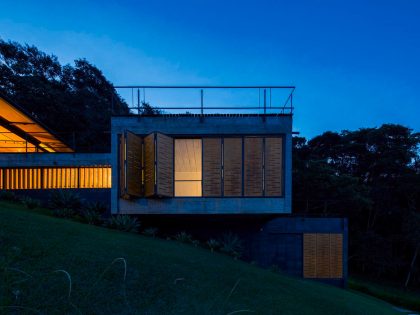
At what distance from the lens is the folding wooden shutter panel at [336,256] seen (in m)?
15.0

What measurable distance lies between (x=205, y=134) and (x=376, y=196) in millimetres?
25947

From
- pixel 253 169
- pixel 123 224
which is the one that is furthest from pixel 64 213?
pixel 253 169

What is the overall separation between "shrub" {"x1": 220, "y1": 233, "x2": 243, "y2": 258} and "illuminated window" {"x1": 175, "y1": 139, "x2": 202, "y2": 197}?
2306mm

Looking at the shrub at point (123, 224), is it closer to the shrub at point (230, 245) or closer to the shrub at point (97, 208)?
the shrub at point (97, 208)

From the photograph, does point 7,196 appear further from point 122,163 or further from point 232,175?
point 232,175

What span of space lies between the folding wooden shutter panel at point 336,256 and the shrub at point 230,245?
17.3 feet

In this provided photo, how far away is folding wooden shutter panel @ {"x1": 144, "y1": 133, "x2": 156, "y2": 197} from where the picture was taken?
34.7 ft

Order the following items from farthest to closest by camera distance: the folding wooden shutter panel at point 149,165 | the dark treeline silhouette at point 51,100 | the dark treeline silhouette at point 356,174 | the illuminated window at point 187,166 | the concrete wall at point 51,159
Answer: the dark treeline silhouette at point 51,100
the dark treeline silhouette at point 356,174
the concrete wall at point 51,159
the illuminated window at point 187,166
the folding wooden shutter panel at point 149,165

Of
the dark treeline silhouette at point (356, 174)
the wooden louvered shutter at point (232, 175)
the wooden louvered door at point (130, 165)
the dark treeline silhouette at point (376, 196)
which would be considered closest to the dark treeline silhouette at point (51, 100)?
the dark treeline silhouette at point (356, 174)

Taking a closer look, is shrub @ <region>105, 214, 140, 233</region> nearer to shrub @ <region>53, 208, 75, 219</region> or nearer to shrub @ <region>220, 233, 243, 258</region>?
shrub @ <region>53, 208, 75, 219</region>

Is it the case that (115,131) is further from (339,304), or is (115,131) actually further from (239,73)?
(239,73)

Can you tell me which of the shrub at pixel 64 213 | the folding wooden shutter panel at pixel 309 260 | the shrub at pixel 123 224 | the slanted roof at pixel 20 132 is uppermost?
the slanted roof at pixel 20 132

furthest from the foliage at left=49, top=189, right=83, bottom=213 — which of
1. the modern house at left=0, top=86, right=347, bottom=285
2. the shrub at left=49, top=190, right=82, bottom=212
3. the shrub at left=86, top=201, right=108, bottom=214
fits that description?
the modern house at left=0, top=86, right=347, bottom=285

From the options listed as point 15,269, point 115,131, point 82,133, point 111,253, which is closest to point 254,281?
point 111,253
